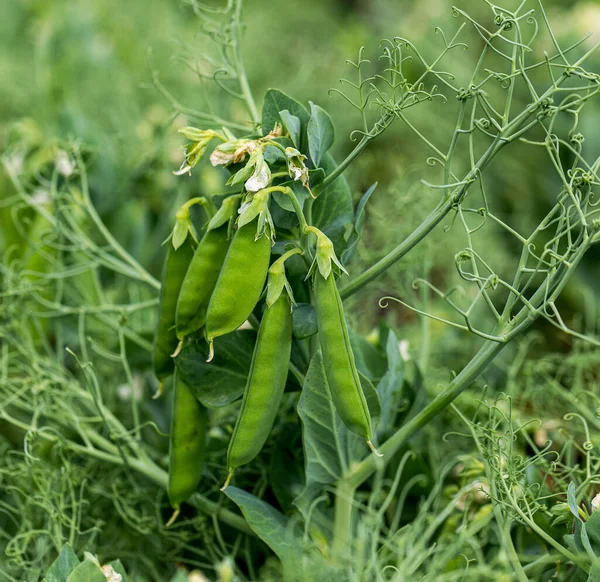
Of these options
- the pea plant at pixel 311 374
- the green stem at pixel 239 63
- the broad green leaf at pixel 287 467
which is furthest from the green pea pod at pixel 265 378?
the green stem at pixel 239 63

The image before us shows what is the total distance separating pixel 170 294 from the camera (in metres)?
0.63

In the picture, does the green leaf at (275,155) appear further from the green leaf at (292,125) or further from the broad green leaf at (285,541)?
the broad green leaf at (285,541)

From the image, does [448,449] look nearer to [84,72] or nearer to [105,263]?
[105,263]

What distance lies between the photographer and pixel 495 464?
614 millimetres

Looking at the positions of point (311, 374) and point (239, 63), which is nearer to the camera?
point (311, 374)

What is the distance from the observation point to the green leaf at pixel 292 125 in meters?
0.58

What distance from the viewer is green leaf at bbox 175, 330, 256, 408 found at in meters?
0.63

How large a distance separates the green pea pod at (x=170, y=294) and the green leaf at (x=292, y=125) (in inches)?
4.6

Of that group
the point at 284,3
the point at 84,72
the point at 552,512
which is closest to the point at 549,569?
the point at 552,512

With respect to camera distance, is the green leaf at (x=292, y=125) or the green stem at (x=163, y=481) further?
the green stem at (x=163, y=481)

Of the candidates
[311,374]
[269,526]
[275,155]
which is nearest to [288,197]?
[275,155]

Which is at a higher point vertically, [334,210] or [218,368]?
[334,210]

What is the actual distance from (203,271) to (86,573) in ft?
0.76

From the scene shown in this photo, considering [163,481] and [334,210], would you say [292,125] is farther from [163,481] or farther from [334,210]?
[163,481]
